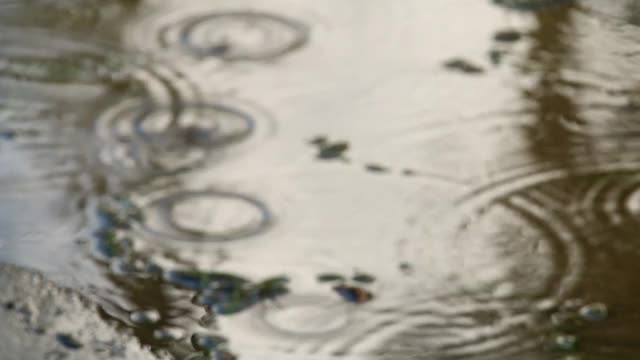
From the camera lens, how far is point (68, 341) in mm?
2143

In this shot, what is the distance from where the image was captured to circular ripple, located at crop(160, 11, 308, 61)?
119 inches

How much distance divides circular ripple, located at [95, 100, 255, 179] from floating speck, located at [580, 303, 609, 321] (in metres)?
0.78

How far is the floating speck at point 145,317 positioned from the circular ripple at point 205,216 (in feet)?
0.69

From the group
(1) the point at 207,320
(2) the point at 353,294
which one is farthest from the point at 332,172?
(1) the point at 207,320

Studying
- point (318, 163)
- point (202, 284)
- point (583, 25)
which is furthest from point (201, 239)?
point (583, 25)

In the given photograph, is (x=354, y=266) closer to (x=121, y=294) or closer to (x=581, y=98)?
(x=121, y=294)

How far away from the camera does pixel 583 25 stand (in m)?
3.09

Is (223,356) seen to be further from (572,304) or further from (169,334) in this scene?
(572,304)

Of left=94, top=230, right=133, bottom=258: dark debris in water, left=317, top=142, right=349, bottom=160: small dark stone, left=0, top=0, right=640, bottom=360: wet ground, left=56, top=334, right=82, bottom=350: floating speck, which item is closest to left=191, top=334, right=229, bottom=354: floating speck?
left=0, top=0, right=640, bottom=360: wet ground

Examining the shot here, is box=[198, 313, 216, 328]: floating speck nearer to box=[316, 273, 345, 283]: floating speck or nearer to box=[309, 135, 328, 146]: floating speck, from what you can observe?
box=[316, 273, 345, 283]: floating speck

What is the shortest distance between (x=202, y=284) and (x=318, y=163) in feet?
1.41

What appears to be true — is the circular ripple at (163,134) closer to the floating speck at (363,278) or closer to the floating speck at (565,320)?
the floating speck at (363,278)

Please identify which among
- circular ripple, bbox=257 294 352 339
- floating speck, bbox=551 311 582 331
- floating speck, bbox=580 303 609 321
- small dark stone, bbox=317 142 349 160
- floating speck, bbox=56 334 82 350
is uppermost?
small dark stone, bbox=317 142 349 160

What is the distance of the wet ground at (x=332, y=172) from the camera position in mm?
2215
